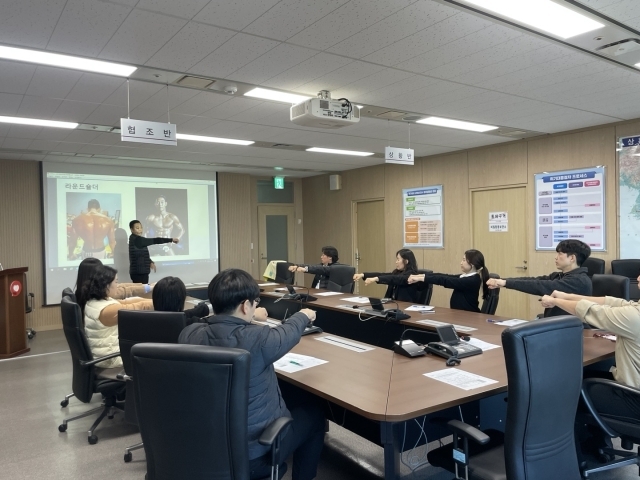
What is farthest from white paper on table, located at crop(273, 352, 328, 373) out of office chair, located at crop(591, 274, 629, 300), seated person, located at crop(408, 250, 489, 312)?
office chair, located at crop(591, 274, 629, 300)

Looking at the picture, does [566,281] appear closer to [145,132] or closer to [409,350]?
[409,350]

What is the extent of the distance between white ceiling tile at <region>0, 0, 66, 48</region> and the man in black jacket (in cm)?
473

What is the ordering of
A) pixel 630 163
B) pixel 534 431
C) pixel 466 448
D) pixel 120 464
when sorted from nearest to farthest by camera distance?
1. pixel 534 431
2. pixel 466 448
3. pixel 120 464
4. pixel 630 163

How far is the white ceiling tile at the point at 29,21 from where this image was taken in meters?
2.43

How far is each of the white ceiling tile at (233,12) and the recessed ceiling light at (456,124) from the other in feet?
9.67

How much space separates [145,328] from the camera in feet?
8.96

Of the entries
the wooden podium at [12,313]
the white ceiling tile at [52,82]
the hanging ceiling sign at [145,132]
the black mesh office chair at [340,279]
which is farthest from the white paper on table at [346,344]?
the wooden podium at [12,313]

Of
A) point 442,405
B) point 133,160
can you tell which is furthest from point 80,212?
point 442,405

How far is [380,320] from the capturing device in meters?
4.03

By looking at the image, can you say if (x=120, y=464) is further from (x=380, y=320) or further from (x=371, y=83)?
(x=371, y=83)

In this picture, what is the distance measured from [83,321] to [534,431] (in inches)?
120

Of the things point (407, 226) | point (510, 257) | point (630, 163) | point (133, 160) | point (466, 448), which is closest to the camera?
point (466, 448)

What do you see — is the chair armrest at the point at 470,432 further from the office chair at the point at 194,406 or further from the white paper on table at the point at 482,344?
the white paper on table at the point at 482,344

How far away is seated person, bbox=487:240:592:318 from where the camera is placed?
3.42m
